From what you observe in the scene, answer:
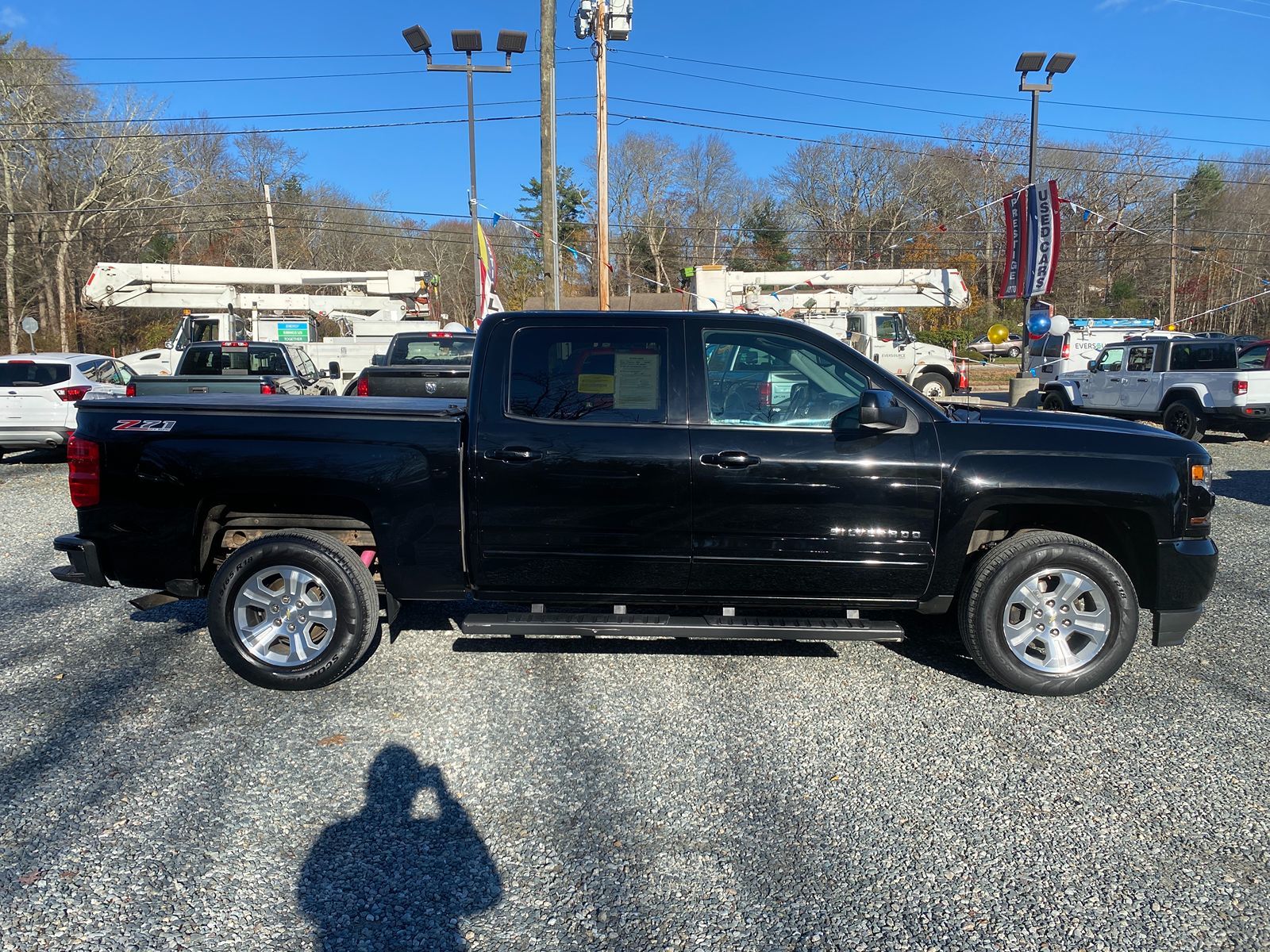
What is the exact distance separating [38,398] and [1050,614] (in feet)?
43.0

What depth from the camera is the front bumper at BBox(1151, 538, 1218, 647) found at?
Result: 170 inches

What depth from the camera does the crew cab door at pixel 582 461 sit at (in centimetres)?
430

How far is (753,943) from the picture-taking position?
259 cm

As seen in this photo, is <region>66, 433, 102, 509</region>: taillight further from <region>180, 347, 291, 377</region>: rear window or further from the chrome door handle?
<region>180, 347, 291, 377</region>: rear window

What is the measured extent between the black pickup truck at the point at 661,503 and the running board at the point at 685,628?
0.02 metres

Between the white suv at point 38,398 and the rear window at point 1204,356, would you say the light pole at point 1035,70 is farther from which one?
the white suv at point 38,398

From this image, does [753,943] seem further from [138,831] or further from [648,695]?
[138,831]

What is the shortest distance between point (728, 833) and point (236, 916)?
Result: 1.68 meters

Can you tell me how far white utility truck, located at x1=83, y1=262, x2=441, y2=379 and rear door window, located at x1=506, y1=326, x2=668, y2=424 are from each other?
17.5m

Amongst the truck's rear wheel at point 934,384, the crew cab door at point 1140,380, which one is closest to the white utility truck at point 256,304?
the truck's rear wheel at point 934,384

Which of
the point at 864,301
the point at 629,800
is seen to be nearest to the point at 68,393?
the point at 629,800

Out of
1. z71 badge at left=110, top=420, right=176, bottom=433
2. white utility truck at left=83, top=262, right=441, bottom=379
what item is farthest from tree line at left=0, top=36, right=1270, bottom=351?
z71 badge at left=110, top=420, right=176, bottom=433

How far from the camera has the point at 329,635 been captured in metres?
4.41

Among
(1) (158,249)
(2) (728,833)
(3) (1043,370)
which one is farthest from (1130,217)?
(2) (728,833)
